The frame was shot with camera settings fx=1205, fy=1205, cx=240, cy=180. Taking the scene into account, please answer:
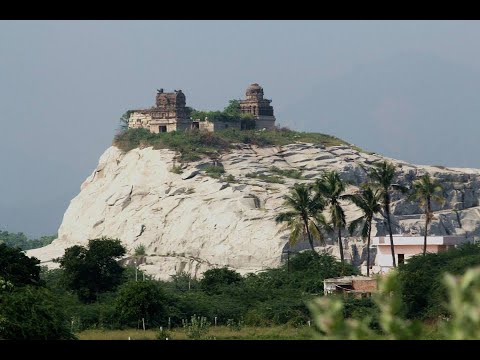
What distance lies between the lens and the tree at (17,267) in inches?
1887

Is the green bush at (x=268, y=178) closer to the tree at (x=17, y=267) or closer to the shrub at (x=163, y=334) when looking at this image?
the tree at (x=17, y=267)

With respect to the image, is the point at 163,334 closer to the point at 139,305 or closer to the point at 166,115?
the point at 139,305

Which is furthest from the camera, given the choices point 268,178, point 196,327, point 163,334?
point 268,178

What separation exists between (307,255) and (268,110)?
1804 inches

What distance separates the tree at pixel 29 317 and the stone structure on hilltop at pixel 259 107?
76135 millimetres

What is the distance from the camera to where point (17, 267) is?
48.8 m

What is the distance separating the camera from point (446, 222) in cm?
9381

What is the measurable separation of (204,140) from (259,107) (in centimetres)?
1377

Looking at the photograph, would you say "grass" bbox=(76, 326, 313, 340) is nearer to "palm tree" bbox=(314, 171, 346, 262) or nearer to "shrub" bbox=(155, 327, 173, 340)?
"shrub" bbox=(155, 327, 173, 340)

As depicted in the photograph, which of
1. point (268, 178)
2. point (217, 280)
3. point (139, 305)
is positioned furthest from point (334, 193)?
point (268, 178)
